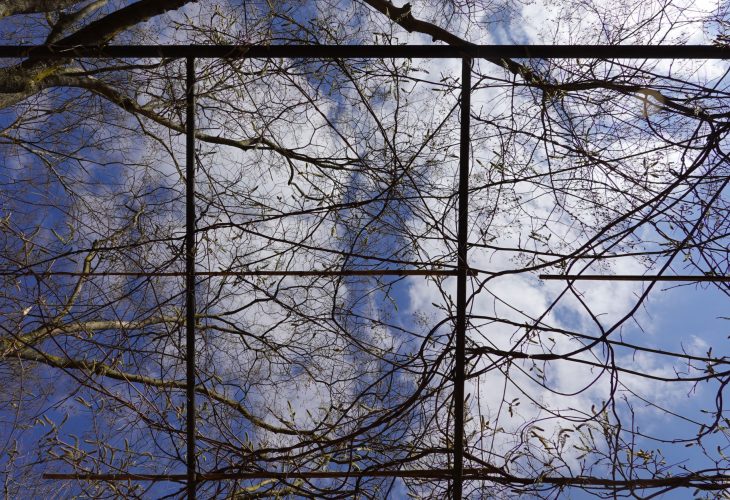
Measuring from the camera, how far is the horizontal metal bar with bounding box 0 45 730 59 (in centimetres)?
210

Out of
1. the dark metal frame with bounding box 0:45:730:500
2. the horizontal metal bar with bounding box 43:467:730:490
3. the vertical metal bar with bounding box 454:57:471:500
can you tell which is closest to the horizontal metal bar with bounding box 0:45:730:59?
the dark metal frame with bounding box 0:45:730:500

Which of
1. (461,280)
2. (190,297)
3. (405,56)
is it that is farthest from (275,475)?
(405,56)

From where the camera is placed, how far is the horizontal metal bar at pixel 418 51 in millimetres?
2102

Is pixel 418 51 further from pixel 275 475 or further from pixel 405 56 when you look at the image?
pixel 275 475

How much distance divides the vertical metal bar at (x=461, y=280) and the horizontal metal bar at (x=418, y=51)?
129 mm

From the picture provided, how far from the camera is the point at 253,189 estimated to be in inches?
128

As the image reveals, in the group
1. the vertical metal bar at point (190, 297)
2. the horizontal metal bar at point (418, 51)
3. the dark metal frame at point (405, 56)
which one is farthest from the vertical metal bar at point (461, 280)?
the vertical metal bar at point (190, 297)

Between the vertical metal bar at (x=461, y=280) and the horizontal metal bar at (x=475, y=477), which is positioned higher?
the vertical metal bar at (x=461, y=280)

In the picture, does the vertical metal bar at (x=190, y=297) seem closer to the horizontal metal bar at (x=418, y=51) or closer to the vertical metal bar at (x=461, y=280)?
the horizontal metal bar at (x=418, y=51)

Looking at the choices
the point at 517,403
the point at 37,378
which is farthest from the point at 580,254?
the point at 37,378

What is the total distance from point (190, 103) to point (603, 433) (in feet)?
7.91

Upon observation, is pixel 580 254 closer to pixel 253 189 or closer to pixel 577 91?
pixel 577 91

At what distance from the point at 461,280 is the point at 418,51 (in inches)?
37.6

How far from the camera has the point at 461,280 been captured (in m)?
2.40
